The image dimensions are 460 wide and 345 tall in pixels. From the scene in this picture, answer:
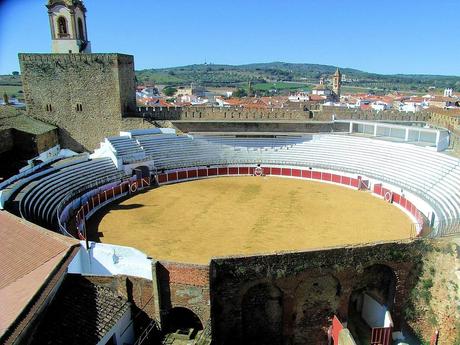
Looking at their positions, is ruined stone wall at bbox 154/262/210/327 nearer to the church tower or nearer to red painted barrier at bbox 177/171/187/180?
red painted barrier at bbox 177/171/187/180

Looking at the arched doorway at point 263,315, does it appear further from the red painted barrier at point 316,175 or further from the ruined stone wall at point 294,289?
the red painted barrier at point 316,175

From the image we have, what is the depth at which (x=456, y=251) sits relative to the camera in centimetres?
1349

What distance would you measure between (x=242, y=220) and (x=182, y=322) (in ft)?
25.6

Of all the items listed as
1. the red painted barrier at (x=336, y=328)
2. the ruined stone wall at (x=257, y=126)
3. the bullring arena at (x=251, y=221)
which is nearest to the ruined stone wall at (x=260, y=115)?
the ruined stone wall at (x=257, y=126)

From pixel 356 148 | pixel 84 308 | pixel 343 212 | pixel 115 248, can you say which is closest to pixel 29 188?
pixel 115 248

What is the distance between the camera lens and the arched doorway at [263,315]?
13398 mm

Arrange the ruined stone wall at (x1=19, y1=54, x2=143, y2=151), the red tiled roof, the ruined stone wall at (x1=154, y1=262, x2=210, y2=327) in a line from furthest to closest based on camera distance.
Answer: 1. the ruined stone wall at (x1=19, y1=54, x2=143, y2=151)
2. the ruined stone wall at (x1=154, y1=262, x2=210, y2=327)
3. the red tiled roof

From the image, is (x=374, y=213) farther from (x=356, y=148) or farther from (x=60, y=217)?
(x=60, y=217)

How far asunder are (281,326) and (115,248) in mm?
6165

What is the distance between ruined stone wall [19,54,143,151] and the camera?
94.6 feet

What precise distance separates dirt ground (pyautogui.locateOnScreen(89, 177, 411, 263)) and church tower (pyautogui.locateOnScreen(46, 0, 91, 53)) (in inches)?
521

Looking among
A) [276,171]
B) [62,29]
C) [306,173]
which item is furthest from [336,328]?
[62,29]

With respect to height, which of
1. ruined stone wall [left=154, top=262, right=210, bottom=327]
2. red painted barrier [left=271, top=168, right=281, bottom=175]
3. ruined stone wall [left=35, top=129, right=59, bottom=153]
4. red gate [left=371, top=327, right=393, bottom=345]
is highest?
ruined stone wall [left=35, top=129, right=59, bottom=153]

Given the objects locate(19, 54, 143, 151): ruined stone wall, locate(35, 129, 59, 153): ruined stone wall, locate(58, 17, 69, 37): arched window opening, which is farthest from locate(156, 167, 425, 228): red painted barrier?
locate(58, 17, 69, 37): arched window opening
